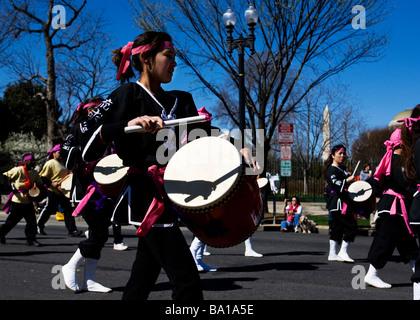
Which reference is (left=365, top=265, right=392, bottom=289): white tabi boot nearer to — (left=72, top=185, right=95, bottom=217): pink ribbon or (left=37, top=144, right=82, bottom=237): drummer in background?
(left=72, top=185, right=95, bottom=217): pink ribbon

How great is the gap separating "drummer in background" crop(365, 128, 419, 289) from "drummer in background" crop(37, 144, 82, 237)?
20.6ft

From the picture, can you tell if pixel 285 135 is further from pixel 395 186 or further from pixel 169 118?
pixel 169 118

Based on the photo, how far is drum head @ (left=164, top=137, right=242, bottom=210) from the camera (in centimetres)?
256

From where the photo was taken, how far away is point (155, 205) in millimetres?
2770

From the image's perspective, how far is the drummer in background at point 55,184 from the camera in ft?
33.8

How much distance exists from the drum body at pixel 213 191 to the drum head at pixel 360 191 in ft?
17.9

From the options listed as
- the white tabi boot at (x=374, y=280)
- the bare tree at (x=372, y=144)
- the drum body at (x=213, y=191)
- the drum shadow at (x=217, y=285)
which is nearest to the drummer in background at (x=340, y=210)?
the white tabi boot at (x=374, y=280)

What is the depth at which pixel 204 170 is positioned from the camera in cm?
266

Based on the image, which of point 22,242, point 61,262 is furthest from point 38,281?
point 22,242

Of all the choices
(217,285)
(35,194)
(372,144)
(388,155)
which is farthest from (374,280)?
(372,144)

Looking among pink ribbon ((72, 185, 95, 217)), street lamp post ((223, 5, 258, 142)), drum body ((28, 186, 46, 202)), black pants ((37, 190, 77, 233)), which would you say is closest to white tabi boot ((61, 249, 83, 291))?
pink ribbon ((72, 185, 95, 217))

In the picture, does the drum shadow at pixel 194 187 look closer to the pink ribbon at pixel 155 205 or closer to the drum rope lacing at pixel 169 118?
the pink ribbon at pixel 155 205

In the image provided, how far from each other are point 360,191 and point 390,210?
236 cm
